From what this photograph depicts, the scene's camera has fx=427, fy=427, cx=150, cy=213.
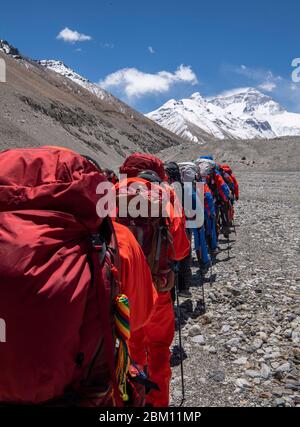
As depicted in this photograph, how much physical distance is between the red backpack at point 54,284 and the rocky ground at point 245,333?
328cm

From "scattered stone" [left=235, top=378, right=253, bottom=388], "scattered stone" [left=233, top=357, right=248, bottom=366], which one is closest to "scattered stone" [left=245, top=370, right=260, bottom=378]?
"scattered stone" [left=235, top=378, right=253, bottom=388]

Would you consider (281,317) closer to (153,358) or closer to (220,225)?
(153,358)

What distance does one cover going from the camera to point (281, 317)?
6953mm

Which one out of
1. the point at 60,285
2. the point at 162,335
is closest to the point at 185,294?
the point at 162,335

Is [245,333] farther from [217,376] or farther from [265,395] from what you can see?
[265,395]

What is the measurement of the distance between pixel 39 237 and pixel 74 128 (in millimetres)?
84958

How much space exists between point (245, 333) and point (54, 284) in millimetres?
5224

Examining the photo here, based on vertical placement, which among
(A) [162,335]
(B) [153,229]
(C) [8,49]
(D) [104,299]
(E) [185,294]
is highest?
(C) [8,49]

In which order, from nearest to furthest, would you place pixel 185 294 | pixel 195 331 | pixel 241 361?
pixel 241 361 → pixel 195 331 → pixel 185 294

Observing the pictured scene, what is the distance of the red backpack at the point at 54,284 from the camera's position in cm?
185

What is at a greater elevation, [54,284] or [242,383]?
[54,284]

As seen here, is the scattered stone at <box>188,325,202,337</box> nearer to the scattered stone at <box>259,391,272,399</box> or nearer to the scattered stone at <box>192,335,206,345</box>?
the scattered stone at <box>192,335,206,345</box>

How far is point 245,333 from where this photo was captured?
650 centimetres
